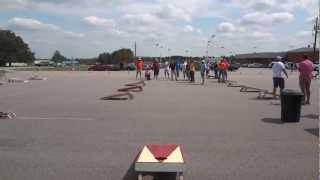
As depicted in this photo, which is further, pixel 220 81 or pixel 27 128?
pixel 220 81

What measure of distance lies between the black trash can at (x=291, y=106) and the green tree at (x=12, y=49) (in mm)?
132694

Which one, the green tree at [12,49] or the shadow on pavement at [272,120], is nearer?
the shadow on pavement at [272,120]

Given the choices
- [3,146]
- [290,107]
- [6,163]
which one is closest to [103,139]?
[3,146]

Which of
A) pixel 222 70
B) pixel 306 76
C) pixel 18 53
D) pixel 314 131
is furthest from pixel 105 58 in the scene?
pixel 314 131

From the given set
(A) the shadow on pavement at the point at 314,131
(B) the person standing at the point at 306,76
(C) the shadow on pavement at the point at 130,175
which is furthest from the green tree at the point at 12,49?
(C) the shadow on pavement at the point at 130,175

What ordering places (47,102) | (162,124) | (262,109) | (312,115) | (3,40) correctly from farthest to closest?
(3,40)
(47,102)
(262,109)
(312,115)
(162,124)

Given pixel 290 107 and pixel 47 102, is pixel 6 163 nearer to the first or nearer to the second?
pixel 290 107

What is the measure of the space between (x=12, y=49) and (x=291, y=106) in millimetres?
144081

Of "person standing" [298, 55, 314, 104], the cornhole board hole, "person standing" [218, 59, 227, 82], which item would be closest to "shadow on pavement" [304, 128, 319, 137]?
the cornhole board hole

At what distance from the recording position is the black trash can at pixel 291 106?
560 inches

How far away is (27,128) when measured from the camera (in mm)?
12953

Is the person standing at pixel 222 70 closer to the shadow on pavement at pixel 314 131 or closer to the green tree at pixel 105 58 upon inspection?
the shadow on pavement at pixel 314 131

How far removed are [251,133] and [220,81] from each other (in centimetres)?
2899

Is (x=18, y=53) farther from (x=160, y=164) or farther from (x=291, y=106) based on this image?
(x=160, y=164)
